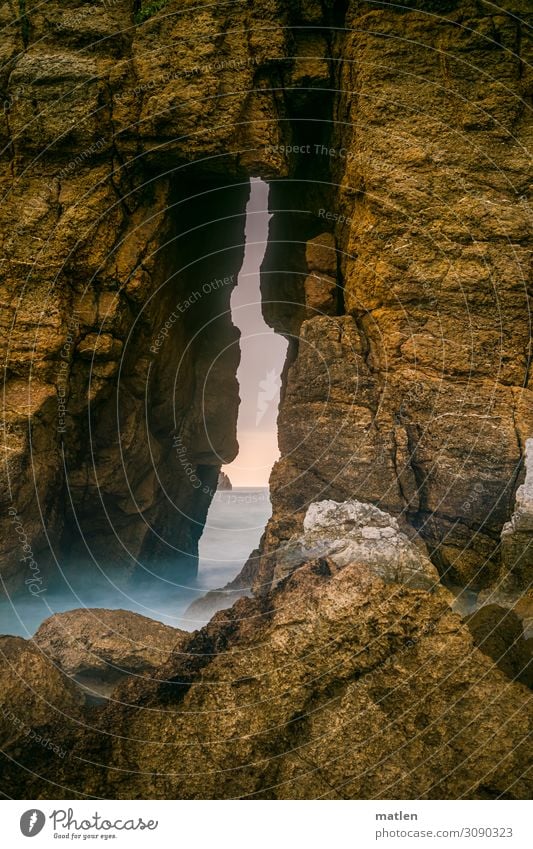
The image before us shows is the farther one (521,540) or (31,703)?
(521,540)

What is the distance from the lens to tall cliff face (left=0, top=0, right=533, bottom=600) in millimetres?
12211

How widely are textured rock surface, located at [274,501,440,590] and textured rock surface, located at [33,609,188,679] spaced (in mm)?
3113

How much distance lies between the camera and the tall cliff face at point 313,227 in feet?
40.1

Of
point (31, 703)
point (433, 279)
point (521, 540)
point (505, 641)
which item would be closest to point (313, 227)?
point (433, 279)

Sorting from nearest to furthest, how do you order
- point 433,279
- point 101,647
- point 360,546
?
point 360,546, point 101,647, point 433,279

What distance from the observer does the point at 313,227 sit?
640 inches

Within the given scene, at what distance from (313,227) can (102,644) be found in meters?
12.3

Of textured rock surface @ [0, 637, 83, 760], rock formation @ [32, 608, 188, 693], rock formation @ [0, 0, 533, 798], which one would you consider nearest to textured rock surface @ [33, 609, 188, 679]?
rock formation @ [32, 608, 188, 693]

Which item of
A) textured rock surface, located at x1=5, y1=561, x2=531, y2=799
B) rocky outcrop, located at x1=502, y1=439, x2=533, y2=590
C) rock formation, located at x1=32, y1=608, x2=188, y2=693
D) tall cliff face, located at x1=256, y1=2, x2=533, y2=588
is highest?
tall cliff face, located at x1=256, y1=2, x2=533, y2=588

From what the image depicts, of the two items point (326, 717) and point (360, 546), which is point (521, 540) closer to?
point (360, 546)

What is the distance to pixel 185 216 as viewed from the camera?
16.0 meters

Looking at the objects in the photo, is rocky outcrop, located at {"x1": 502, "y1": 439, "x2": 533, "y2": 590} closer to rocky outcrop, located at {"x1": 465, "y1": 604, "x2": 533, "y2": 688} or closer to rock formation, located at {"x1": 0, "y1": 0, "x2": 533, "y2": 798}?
rock formation, located at {"x1": 0, "y1": 0, "x2": 533, "y2": 798}

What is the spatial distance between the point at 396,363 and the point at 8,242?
9694 millimetres

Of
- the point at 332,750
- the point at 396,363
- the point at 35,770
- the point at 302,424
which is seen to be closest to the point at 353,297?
the point at 396,363
